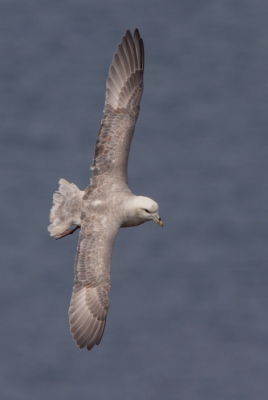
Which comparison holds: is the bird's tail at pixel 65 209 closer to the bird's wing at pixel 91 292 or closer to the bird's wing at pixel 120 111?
the bird's wing at pixel 120 111

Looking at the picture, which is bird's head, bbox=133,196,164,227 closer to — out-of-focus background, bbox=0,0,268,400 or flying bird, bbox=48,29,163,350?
flying bird, bbox=48,29,163,350

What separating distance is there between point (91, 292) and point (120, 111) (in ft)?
11.4

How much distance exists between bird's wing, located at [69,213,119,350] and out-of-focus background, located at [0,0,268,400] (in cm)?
1321

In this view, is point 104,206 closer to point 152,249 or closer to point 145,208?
point 145,208

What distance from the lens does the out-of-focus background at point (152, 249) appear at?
103ft

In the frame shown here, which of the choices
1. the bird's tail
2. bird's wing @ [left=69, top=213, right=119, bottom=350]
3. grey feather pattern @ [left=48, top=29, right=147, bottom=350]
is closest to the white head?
grey feather pattern @ [left=48, top=29, right=147, bottom=350]

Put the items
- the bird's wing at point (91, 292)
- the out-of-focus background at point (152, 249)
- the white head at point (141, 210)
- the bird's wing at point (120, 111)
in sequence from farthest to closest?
the out-of-focus background at point (152, 249) < the bird's wing at point (120, 111) < the white head at point (141, 210) < the bird's wing at point (91, 292)

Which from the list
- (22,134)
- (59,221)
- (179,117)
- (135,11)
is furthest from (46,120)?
(59,221)

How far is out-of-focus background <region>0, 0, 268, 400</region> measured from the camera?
103 feet

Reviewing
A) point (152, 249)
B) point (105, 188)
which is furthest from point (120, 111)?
point (152, 249)

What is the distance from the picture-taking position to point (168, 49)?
3794 cm

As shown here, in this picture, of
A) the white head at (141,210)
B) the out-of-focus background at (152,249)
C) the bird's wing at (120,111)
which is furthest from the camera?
the out-of-focus background at (152,249)

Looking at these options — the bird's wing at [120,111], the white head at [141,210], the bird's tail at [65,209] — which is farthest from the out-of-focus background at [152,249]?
the white head at [141,210]

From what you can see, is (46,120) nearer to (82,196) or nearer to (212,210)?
(212,210)
